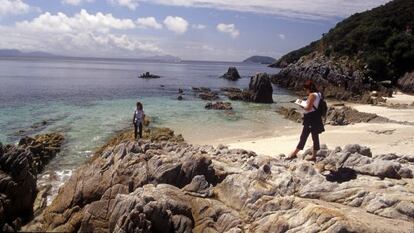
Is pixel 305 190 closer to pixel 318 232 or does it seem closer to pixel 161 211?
pixel 318 232

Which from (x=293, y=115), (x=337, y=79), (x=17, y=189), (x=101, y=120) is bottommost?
(x=101, y=120)

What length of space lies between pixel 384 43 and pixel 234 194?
74953mm

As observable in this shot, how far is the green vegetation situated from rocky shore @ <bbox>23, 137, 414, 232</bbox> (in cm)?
5998

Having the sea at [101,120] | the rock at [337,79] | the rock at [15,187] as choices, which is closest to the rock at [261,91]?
the sea at [101,120]

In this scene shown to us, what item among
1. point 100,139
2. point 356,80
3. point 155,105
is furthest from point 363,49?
point 100,139

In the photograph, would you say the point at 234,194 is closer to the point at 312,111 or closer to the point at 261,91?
the point at 312,111

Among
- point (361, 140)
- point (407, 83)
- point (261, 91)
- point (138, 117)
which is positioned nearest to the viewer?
point (138, 117)

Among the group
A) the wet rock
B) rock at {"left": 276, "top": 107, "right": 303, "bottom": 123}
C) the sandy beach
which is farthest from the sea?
the wet rock

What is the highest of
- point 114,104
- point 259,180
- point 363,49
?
point 363,49

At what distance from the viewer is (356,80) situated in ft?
221

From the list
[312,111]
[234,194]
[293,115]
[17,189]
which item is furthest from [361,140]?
[17,189]

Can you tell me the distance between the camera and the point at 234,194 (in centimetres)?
1380

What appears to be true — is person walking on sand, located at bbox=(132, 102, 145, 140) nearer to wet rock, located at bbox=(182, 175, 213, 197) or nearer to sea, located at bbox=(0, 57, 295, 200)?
sea, located at bbox=(0, 57, 295, 200)

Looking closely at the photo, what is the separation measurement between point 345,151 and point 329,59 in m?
70.0
